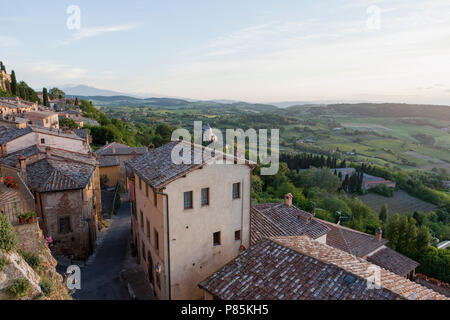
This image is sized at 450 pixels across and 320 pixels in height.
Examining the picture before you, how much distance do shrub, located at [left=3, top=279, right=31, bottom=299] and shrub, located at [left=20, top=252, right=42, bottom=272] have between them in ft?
8.24

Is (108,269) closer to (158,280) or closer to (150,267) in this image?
(150,267)

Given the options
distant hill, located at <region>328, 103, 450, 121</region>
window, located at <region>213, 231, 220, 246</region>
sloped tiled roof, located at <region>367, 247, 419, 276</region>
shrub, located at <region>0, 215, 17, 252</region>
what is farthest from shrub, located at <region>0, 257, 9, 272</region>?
distant hill, located at <region>328, 103, 450, 121</region>

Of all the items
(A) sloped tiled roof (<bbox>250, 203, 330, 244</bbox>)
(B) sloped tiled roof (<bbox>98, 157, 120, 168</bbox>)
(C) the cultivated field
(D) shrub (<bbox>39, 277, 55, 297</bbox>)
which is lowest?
(C) the cultivated field

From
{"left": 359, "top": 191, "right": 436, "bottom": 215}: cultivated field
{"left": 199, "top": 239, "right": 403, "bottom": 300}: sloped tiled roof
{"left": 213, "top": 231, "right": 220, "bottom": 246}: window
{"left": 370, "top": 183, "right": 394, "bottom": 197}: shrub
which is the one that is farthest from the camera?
{"left": 370, "top": 183, "right": 394, "bottom": 197}: shrub

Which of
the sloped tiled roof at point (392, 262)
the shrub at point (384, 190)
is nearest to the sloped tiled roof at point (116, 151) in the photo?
the sloped tiled roof at point (392, 262)

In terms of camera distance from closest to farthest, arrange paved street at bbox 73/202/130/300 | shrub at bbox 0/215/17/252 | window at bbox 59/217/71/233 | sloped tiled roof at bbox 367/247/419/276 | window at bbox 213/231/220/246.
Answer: shrub at bbox 0/215/17/252 < window at bbox 213/231/220/246 < paved street at bbox 73/202/130/300 < window at bbox 59/217/71/233 < sloped tiled roof at bbox 367/247/419/276

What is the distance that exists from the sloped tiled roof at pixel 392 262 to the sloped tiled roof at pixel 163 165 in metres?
20.4

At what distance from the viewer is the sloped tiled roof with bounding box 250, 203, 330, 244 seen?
66.4 feet

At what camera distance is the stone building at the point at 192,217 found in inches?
598

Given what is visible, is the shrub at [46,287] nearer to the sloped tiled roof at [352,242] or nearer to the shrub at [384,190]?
the sloped tiled roof at [352,242]

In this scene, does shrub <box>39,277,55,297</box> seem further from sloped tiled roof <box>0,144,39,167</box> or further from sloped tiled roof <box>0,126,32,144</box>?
sloped tiled roof <box>0,126,32,144</box>

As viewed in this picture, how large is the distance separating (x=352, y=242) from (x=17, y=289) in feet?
91.8

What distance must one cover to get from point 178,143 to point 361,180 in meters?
90.9
